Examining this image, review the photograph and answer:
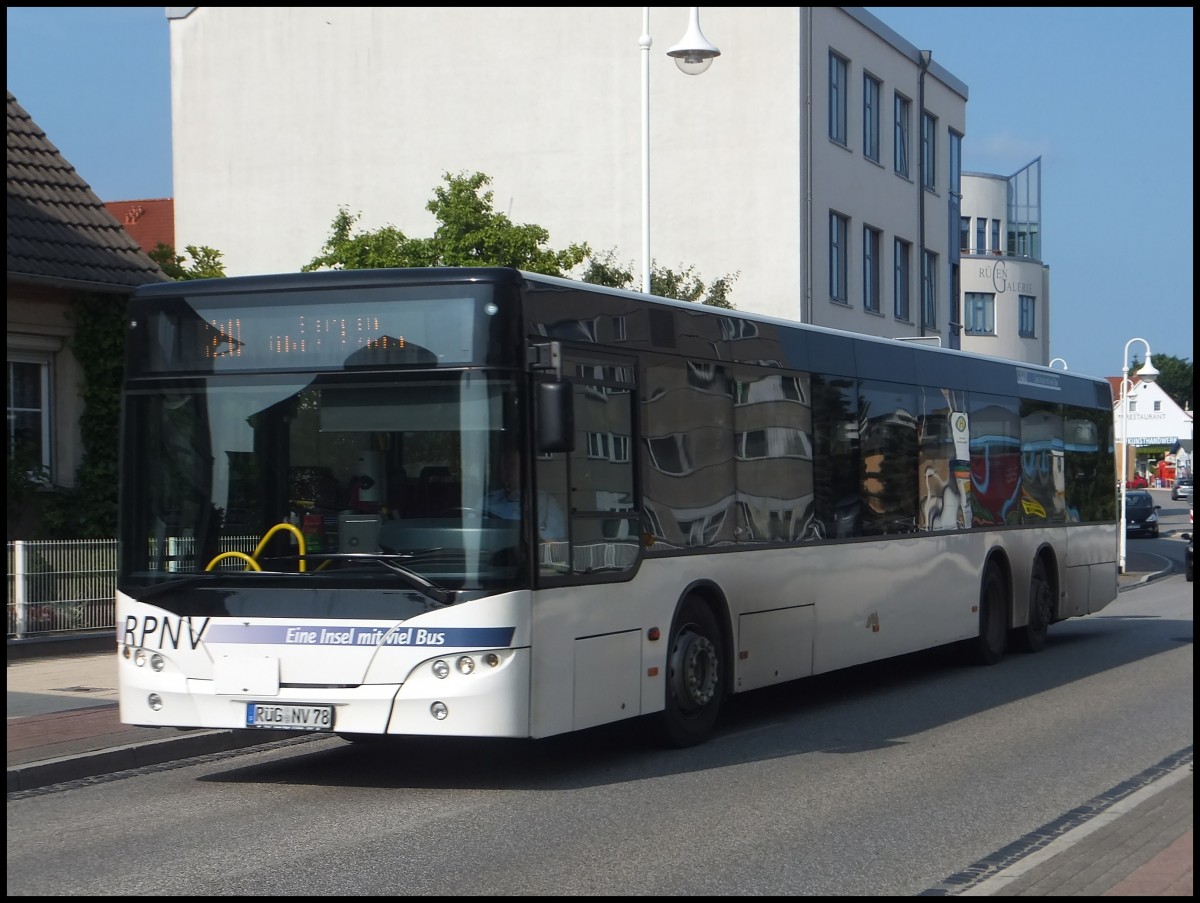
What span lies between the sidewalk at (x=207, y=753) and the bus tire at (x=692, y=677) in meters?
2.49

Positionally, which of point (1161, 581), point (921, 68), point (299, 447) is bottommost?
point (1161, 581)

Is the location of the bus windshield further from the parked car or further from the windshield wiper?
the parked car

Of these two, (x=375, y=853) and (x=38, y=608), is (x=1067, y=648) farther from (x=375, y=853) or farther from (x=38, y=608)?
(x=375, y=853)

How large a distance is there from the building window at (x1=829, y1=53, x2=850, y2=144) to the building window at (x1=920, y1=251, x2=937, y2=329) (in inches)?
264

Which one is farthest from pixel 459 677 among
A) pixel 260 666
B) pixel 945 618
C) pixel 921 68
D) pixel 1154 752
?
pixel 921 68

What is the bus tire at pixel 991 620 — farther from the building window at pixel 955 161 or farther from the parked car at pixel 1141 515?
the parked car at pixel 1141 515

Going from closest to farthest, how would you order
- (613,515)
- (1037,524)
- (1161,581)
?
(613,515) < (1037,524) < (1161,581)

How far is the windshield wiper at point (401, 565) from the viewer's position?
9.13 meters

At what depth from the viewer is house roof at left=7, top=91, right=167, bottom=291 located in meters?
19.5

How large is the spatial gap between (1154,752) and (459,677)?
4.76m

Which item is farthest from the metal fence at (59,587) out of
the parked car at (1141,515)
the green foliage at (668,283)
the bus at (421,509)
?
the parked car at (1141,515)

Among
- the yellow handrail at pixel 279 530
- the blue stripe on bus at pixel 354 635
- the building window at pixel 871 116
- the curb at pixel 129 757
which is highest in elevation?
the building window at pixel 871 116

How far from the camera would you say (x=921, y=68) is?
42.9 m

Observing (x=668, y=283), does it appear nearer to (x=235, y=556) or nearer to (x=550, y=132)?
(x=550, y=132)
